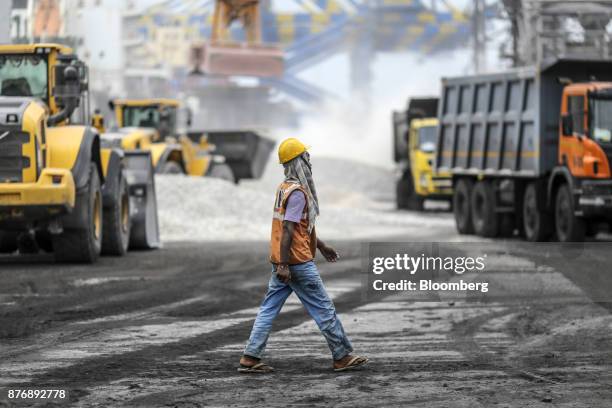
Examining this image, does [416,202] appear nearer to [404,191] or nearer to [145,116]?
[404,191]

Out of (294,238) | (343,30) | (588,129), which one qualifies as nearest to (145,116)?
(588,129)

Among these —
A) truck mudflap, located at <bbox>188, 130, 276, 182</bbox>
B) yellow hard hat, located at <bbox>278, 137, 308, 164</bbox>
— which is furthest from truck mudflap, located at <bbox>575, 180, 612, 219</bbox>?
Result: truck mudflap, located at <bbox>188, 130, 276, 182</bbox>

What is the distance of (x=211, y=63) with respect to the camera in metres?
79.4

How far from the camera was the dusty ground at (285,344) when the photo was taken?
8750 millimetres

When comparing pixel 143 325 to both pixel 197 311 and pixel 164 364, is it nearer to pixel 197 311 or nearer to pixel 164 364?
pixel 197 311

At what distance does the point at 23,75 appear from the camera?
64.9ft

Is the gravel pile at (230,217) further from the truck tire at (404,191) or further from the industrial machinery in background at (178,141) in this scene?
the truck tire at (404,191)

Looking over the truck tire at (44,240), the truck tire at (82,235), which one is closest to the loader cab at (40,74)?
the truck tire at (82,235)

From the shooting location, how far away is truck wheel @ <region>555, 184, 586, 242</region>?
22.9 m

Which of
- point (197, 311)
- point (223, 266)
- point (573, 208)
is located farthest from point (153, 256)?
point (197, 311)

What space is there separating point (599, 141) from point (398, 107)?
325 ft

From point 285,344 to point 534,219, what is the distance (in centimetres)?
1437

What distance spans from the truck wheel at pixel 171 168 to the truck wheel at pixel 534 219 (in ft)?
34.2

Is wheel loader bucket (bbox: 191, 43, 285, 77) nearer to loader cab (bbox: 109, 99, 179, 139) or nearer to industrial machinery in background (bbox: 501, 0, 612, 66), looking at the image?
industrial machinery in background (bbox: 501, 0, 612, 66)
